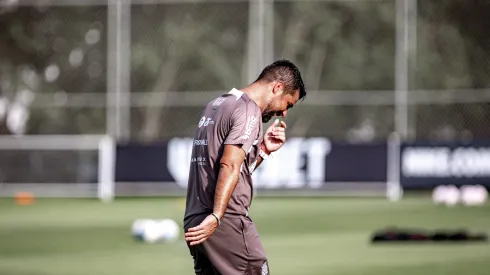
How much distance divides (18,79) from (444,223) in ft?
63.8

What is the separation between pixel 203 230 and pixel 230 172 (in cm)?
36

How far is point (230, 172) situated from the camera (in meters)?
6.68

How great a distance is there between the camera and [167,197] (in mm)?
27828

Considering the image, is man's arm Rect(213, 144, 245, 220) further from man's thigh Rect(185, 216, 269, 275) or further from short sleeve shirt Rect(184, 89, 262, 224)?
man's thigh Rect(185, 216, 269, 275)

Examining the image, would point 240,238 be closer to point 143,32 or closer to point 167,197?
point 167,197

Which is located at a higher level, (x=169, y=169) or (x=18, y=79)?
(x=18, y=79)

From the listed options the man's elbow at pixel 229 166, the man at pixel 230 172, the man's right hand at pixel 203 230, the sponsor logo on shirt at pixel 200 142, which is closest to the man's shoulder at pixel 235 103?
the man at pixel 230 172

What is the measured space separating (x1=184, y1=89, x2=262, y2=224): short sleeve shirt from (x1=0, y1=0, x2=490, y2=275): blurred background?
5.93m

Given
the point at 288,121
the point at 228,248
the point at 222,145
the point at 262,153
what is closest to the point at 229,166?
the point at 222,145

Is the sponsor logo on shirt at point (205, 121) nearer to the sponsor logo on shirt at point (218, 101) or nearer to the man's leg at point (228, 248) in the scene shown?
the sponsor logo on shirt at point (218, 101)

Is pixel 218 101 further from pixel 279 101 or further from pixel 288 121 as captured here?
pixel 288 121

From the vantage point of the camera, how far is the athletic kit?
6.75m

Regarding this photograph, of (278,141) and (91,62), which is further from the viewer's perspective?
(91,62)

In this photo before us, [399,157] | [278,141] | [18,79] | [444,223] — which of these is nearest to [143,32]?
[18,79]
